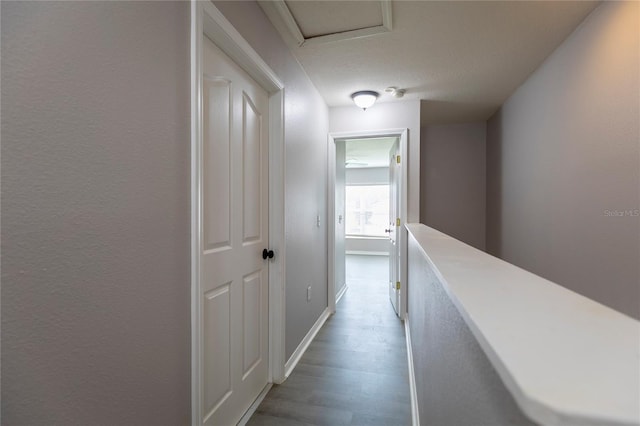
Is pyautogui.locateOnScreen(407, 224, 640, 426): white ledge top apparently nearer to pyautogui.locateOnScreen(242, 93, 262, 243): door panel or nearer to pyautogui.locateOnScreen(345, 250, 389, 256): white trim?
pyautogui.locateOnScreen(242, 93, 262, 243): door panel

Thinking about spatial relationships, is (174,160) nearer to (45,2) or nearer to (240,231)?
(45,2)

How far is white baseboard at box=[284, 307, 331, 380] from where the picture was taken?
2193mm

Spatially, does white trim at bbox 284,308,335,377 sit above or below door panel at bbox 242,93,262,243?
below

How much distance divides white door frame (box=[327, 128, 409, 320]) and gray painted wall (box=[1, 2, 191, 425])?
7.69ft

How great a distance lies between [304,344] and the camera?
101 inches

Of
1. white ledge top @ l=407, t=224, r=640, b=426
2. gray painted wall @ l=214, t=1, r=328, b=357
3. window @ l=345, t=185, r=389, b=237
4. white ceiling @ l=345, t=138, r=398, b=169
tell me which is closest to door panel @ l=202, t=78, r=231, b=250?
gray painted wall @ l=214, t=1, r=328, b=357

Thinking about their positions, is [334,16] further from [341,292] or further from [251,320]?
[341,292]

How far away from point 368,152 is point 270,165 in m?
4.06

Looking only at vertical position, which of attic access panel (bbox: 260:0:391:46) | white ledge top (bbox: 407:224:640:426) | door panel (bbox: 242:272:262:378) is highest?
attic access panel (bbox: 260:0:391:46)

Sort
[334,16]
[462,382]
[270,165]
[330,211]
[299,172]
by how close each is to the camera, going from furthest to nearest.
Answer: [330,211], [299,172], [270,165], [334,16], [462,382]

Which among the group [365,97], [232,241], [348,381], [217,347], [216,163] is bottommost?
[348,381]

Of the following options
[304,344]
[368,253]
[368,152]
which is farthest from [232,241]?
[368,253]

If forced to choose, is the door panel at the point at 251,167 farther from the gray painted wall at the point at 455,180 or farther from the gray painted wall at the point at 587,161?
the gray painted wall at the point at 455,180

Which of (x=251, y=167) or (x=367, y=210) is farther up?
(x=251, y=167)
